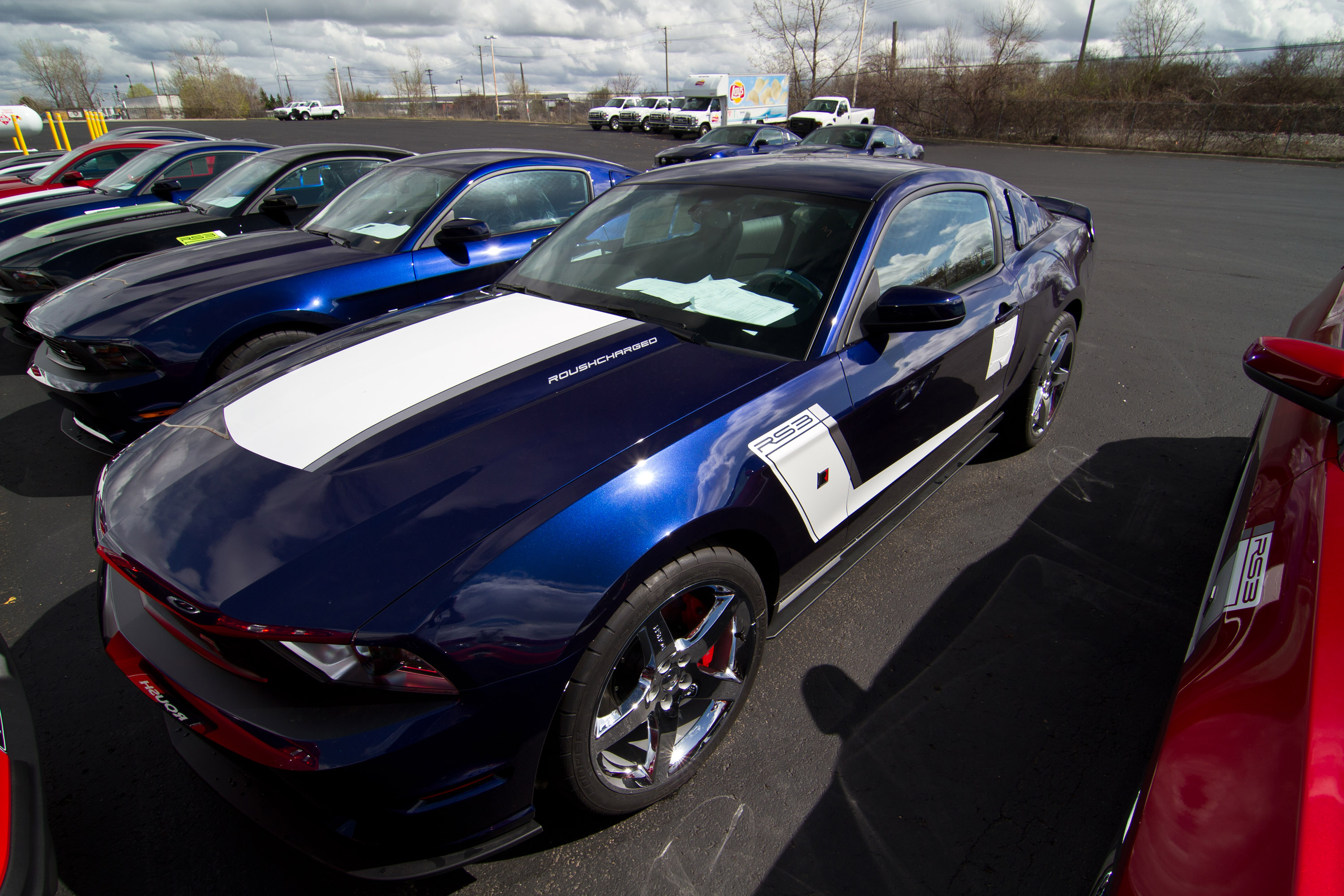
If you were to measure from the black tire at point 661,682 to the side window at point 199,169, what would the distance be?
8.04 m

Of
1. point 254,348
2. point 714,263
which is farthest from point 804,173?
→ point 254,348

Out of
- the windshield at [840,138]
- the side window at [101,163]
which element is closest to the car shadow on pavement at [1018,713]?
the side window at [101,163]

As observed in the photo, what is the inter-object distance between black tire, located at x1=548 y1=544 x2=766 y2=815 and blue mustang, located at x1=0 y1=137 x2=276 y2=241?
21.8ft

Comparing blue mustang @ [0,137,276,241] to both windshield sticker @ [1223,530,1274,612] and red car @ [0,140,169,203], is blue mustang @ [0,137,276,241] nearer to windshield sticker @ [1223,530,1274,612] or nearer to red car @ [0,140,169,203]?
red car @ [0,140,169,203]

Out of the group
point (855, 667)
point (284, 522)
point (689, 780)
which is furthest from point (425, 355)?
point (855, 667)

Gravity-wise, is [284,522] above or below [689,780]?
above

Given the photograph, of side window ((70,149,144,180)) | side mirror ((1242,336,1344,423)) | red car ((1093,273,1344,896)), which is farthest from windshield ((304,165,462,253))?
side window ((70,149,144,180))

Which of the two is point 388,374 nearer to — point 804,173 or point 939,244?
point 804,173

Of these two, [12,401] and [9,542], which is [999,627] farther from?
[12,401]

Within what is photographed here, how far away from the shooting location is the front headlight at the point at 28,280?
4.70 m

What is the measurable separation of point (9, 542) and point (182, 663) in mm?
2517

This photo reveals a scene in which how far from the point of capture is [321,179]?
6004mm

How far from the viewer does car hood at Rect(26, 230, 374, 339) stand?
3.29 meters

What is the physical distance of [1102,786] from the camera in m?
1.92
